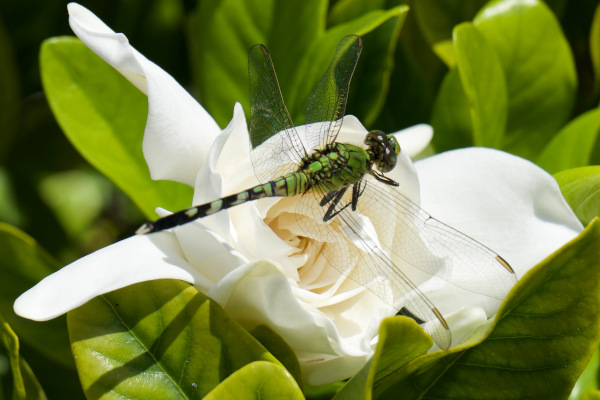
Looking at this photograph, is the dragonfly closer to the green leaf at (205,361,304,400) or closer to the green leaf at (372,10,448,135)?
the green leaf at (205,361,304,400)

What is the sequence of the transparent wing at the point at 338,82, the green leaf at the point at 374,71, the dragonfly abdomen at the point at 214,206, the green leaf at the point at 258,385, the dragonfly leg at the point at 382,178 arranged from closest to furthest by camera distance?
1. the green leaf at the point at 258,385
2. the dragonfly abdomen at the point at 214,206
3. the dragonfly leg at the point at 382,178
4. the transparent wing at the point at 338,82
5. the green leaf at the point at 374,71

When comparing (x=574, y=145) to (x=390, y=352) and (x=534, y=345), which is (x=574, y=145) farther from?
(x=390, y=352)

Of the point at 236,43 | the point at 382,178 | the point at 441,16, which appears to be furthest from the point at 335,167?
Result: the point at 441,16

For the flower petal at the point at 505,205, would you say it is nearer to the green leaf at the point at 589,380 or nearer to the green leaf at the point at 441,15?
the green leaf at the point at 589,380

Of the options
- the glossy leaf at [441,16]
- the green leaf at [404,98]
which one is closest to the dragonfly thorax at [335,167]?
the green leaf at [404,98]

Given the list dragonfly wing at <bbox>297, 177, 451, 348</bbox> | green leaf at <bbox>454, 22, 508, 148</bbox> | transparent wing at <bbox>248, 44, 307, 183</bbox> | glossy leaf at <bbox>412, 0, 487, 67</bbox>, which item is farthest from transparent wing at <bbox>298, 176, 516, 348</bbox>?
glossy leaf at <bbox>412, 0, 487, 67</bbox>

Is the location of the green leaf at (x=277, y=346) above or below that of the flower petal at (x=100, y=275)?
below

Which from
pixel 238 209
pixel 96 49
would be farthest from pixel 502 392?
pixel 96 49
